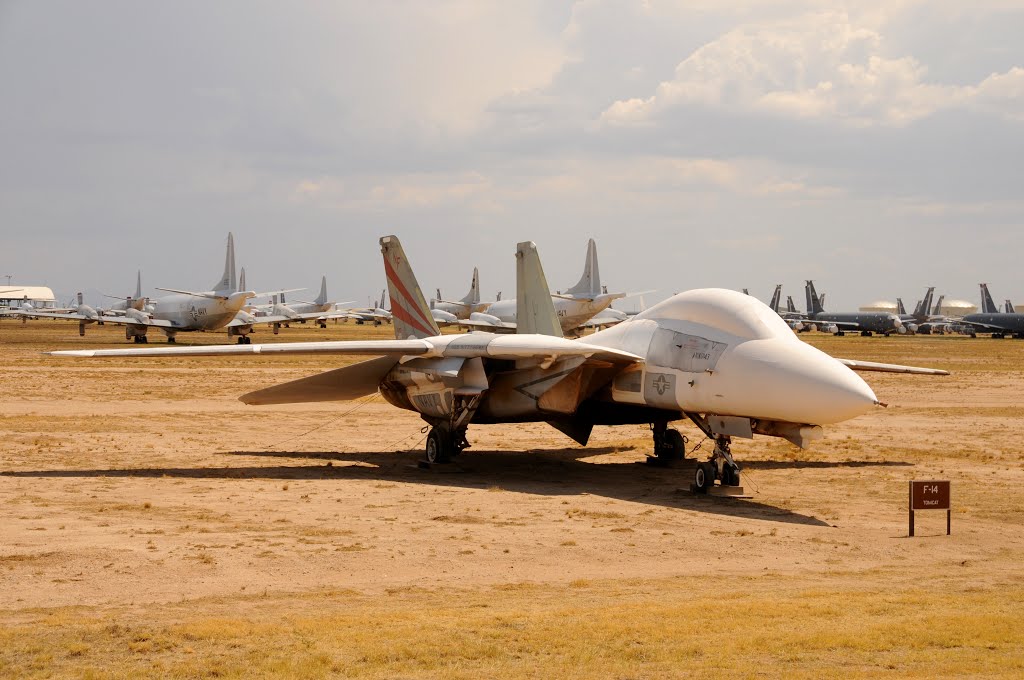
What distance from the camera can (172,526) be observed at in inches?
543


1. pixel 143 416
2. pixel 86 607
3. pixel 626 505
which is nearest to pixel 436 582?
pixel 86 607

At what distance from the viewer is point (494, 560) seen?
12133 millimetres

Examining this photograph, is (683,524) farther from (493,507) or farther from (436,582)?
(436,582)

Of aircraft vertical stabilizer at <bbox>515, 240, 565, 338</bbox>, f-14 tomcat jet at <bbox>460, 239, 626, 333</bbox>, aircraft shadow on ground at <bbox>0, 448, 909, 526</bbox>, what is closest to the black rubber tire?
aircraft shadow on ground at <bbox>0, 448, 909, 526</bbox>

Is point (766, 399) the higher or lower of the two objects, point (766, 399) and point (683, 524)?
the higher

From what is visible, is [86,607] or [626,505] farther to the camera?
[626,505]

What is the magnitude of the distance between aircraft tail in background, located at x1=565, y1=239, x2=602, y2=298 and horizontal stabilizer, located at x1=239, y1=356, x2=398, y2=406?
181 ft

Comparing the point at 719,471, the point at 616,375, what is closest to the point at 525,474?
the point at 616,375

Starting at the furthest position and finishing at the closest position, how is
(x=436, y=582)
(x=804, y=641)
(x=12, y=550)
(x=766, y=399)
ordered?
(x=766, y=399) → (x=12, y=550) → (x=436, y=582) → (x=804, y=641)

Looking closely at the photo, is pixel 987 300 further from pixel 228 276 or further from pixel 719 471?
pixel 719 471

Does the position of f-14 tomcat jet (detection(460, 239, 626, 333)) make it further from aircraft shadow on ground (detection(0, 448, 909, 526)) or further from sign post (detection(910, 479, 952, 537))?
sign post (detection(910, 479, 952, 537))

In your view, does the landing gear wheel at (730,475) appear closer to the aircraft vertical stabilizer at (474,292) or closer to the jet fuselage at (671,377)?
the jet fuselage at (671,377)

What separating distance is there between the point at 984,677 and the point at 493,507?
29.7ft

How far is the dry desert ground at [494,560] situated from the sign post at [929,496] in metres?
0.39
